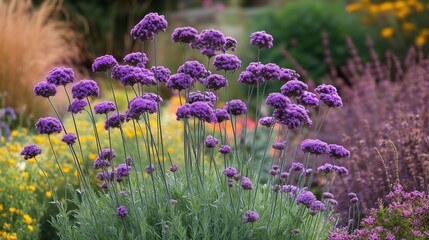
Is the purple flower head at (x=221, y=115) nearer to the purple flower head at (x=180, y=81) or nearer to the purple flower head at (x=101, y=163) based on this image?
the purple flower head at (x=180, y=81)

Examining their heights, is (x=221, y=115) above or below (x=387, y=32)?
above

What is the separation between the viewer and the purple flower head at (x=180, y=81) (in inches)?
121

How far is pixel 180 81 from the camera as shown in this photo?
3.08 meters

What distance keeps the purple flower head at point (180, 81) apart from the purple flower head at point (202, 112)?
0.16 metres

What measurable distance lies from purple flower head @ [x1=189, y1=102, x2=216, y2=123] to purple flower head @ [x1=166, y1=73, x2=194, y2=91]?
0.52 ft

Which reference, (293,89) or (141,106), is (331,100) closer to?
(293,89)

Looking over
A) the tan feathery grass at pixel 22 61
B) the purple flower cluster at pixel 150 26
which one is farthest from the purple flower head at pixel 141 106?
the tan feathery grass at pixel 22 61

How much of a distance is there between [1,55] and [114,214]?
4.53 metres

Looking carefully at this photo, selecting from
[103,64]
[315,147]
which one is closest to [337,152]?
[315,147]

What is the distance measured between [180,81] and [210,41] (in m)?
0.22

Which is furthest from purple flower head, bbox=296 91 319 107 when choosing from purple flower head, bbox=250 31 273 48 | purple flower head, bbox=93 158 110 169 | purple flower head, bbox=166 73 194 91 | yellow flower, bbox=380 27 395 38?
yellow flower, bbox=380 27 395 38

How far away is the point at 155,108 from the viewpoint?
2.96 metres

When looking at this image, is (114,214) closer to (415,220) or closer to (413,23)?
(415,220)

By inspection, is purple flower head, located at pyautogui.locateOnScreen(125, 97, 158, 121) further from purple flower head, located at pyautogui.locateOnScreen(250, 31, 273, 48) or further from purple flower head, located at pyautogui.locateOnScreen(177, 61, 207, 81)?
purple flower head, located at pyautogui.locateOnScreen(250, 31, 273, 48)
